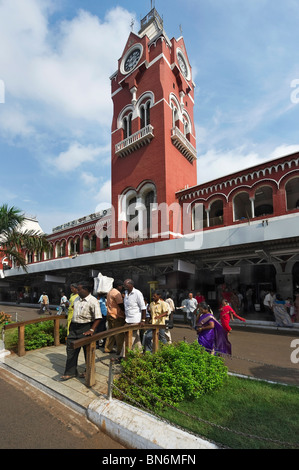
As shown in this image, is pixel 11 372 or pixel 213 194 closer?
pixel 11 372

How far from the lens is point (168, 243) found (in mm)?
12352

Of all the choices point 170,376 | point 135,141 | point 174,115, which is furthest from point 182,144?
point 170,376

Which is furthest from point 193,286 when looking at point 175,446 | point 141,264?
point 175,446

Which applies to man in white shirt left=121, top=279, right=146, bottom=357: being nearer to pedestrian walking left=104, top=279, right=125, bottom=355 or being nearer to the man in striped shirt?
pedestrian walking left=104, top=279, right=125, bottom=355

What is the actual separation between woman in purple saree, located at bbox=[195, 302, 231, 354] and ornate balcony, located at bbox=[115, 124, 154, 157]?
1451cm

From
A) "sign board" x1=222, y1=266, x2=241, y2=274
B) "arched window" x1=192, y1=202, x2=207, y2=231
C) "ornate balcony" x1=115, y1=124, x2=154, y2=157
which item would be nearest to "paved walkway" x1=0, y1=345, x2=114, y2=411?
"sign board" x1=222, y1=266, x2=241, y2=274

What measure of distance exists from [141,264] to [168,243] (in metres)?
3.34

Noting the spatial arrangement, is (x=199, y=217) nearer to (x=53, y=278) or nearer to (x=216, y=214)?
(x=216, y=214)

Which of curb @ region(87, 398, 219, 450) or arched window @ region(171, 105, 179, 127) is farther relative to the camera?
arched window @ region(171, 105, 179, 127)

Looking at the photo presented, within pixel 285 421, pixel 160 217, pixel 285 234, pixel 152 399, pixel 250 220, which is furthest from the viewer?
pixel 160 217

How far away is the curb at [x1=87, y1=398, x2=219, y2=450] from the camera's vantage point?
8.77ft

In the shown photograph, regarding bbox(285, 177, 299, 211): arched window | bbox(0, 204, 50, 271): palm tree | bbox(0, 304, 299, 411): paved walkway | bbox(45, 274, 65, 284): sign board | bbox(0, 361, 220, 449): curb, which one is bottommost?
bbox(0, 304, 299, 411): paved walkway

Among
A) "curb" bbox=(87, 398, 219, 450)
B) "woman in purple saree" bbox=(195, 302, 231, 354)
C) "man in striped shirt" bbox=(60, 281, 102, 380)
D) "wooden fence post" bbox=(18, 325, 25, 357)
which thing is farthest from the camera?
"wooden fence post" bbox=(18, 325, 25, 357)

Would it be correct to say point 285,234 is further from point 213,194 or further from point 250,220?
point 213,194
